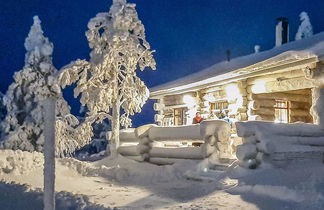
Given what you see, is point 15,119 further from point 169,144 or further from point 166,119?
point 169,144

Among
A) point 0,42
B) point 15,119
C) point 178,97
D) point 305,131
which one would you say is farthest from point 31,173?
point 0,42

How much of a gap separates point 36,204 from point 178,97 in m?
14.1

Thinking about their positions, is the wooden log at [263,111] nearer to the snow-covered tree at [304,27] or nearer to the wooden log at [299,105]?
the wooden log at [299,105]

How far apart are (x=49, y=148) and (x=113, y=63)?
10329mm

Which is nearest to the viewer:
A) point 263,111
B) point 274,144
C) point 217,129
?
point 274,144

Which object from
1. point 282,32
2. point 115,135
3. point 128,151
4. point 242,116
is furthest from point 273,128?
point 282,32

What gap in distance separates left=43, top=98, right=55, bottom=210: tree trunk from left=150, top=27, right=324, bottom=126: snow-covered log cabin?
25.3 feet

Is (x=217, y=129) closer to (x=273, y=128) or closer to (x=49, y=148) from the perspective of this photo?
(x=273, y=128)

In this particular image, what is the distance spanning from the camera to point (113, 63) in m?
16.7

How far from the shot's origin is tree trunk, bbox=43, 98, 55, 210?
6.56 metres

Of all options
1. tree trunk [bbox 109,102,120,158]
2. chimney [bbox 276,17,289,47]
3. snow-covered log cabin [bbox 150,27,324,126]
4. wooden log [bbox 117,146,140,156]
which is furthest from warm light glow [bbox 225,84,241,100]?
chimney [bbox 276,17,289,47]

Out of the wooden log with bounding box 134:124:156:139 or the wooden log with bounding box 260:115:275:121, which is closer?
the wooden log with bounding box 134:124:156:139

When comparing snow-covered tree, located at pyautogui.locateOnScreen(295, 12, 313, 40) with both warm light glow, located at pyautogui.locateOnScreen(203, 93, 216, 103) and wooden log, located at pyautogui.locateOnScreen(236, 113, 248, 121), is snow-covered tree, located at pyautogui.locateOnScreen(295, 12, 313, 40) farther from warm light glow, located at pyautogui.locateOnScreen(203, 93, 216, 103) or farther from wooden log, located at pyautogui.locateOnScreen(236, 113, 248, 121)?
wooden log, located at pyautogui.locateOnScreen(236, 113, 248, 121)

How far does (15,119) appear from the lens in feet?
81.6
